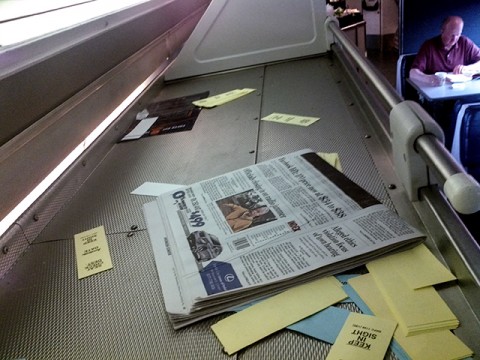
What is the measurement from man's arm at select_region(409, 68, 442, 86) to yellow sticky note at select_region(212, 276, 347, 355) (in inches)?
121

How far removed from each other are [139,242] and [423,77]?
3236mm

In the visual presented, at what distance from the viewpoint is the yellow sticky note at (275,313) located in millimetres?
614

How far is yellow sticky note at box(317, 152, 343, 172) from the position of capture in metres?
1.06

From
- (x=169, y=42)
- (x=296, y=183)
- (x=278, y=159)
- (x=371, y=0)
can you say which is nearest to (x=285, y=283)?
(x=296, y=183)

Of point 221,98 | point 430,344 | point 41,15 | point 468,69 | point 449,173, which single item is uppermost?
point 41,15

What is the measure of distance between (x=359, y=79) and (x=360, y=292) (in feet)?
3.76

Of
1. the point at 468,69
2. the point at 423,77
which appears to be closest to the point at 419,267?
the point at 423,77

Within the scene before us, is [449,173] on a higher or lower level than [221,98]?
higher

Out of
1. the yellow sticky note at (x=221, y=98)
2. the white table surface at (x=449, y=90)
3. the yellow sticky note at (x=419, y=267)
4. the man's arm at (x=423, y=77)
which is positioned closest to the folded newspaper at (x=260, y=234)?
the yellow sticky note at (x=419, y=267)

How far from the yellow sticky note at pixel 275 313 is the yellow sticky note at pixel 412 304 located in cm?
7

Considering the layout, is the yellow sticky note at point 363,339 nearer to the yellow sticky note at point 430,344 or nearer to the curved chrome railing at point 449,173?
the yellow sticky note at point 430,344

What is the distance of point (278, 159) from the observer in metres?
1.12

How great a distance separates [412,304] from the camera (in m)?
0.61

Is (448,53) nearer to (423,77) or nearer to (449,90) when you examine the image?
(423,77)
